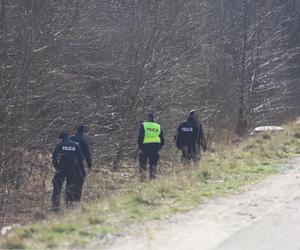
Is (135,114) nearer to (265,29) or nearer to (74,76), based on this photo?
(74,76)

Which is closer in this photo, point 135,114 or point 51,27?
point 51,27

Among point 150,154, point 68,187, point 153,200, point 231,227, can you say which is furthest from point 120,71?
point 231,227

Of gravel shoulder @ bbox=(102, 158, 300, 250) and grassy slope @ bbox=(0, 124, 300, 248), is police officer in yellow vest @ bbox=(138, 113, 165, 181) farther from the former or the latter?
gravel shoulder @ bbox=(102, 158, 300, 250)

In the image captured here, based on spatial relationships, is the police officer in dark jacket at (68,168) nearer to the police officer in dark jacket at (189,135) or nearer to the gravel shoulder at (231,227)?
the police officer in dark jacket at (189,135)

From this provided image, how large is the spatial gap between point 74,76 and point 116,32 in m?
3.15

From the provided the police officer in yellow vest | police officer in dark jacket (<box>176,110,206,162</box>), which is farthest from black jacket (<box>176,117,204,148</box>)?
the police officer in yellow vest

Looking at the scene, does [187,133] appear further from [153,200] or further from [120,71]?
[153,200]

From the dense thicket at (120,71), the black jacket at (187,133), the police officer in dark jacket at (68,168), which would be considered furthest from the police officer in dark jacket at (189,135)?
the dense thicket at (120,71)

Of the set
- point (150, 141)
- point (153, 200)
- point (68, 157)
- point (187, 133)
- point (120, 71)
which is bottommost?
point (153, 200)

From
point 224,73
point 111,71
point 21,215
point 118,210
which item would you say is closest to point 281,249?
point 118,210

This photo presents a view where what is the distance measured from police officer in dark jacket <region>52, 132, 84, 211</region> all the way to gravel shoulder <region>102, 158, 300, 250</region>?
399 cm

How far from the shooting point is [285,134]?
18.6 m

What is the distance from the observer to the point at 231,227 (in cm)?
767

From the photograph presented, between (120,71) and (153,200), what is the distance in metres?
12.4
